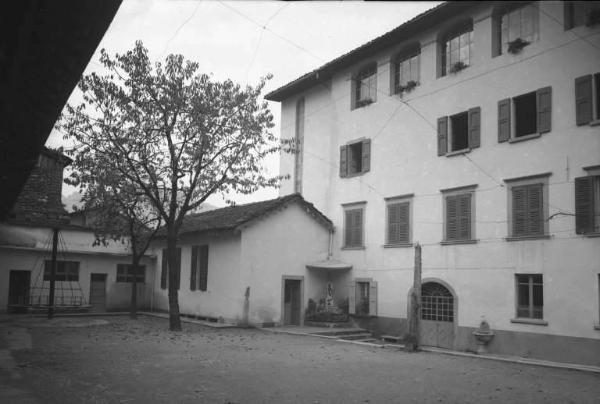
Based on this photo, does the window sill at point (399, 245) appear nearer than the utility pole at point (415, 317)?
No

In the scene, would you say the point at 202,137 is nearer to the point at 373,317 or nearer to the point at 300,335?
the point at 300,335

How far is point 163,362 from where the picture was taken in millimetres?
12336

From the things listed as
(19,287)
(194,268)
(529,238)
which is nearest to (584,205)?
(529,238)

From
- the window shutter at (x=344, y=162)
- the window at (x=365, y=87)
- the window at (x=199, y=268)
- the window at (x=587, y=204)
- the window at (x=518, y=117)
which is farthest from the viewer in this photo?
the window at (x=199, y=268)

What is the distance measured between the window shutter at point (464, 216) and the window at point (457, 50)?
15.0 feet

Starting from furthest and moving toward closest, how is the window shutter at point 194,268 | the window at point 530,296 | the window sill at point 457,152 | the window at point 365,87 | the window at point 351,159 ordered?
the window shutter at point 194,268
the window at point 351,159
the window at point 365,87
the window sill at point 457,152
the window at point 530,296

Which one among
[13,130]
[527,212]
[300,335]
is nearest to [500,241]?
[527,212]

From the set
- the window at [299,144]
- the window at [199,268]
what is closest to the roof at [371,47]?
the window at [299,144]

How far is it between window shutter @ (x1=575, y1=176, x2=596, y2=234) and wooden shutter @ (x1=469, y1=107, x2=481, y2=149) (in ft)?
12.1

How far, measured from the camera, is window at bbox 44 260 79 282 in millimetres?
26250

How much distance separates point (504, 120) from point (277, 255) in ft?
33.9

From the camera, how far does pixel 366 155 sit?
871 inches

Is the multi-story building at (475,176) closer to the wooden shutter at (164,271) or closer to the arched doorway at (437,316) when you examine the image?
the arched doorway at (437,316)

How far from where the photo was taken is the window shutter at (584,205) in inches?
577
